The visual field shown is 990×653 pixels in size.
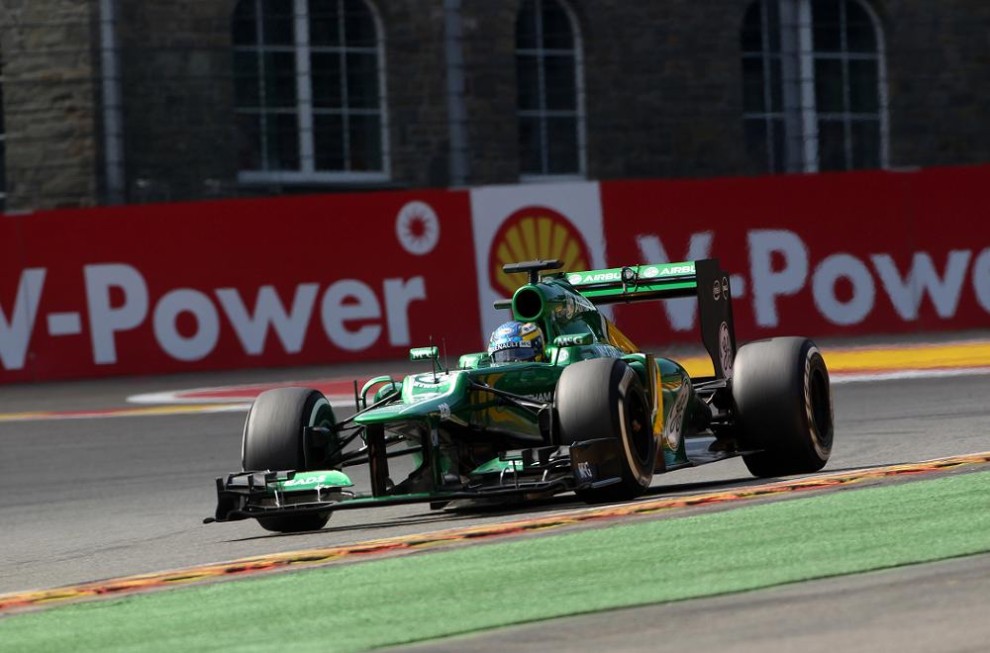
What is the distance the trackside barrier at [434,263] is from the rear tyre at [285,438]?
8.84 metres

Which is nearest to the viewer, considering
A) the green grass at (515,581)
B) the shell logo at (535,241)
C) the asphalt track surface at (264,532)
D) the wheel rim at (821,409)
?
the asphalt track surface at (264,532)

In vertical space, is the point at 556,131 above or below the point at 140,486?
above

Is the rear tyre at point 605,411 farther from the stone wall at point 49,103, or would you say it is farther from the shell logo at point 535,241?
the stone wall at point 49,103

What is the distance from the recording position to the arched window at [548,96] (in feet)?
87.7

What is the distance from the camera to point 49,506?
11.3m

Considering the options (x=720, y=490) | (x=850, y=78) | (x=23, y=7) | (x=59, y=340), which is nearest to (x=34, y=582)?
(x=720, y=490)

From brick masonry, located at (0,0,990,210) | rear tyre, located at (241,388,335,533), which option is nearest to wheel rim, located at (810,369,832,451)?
rear tyre, located at (241,388,335,533)

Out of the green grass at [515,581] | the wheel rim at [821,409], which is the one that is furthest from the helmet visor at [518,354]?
the green grass at [515,581]

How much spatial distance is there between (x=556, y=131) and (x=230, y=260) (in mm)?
8855

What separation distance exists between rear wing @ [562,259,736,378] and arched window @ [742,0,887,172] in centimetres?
1723

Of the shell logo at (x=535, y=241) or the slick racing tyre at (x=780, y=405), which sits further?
the shell logo at (x=535, y=241)

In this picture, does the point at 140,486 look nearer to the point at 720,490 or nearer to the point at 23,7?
the point at 720,490

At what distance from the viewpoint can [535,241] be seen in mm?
19172

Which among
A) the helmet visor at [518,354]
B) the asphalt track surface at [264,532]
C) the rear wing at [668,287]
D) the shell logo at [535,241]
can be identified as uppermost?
the shell logo at [535,241]
